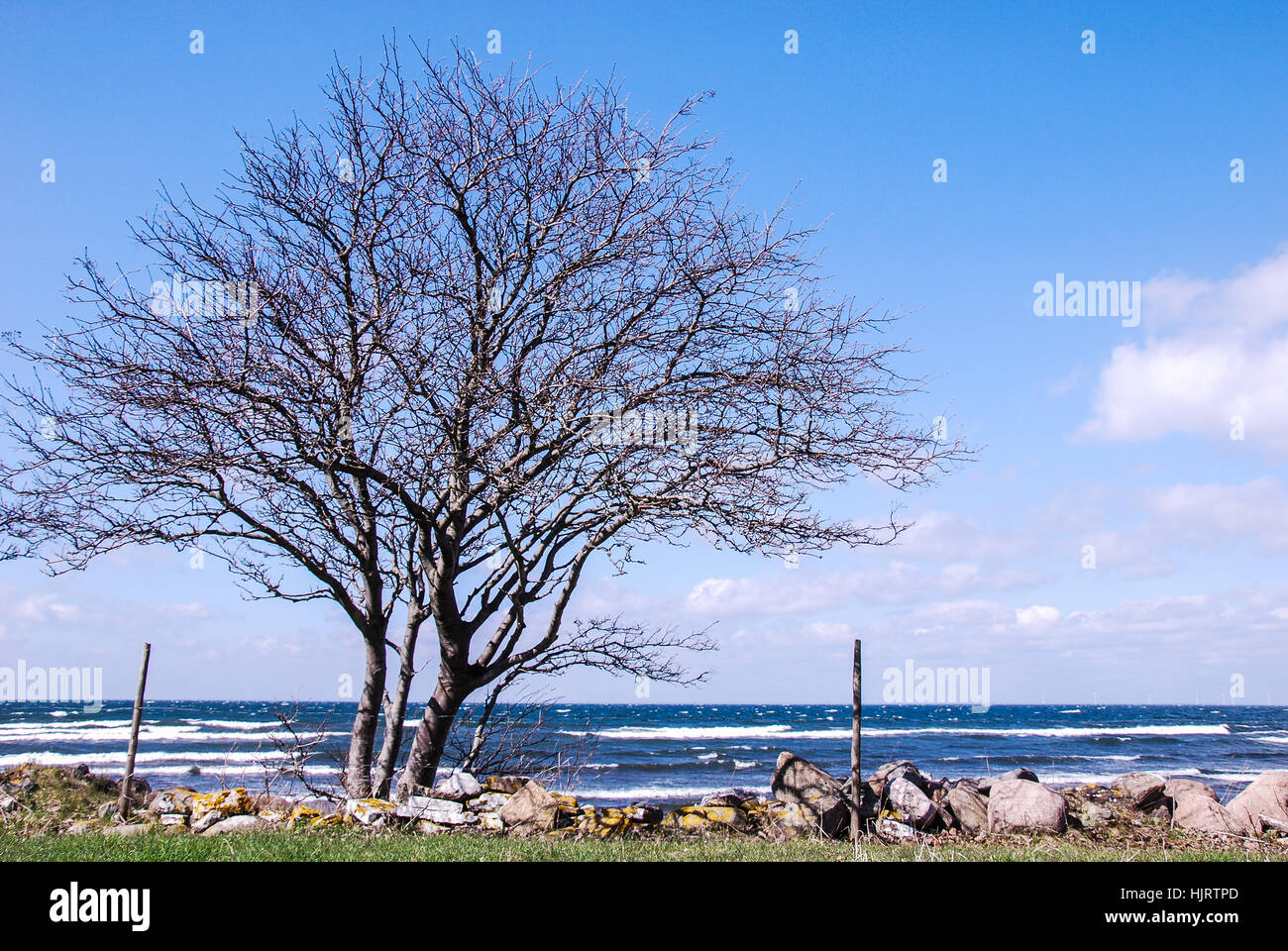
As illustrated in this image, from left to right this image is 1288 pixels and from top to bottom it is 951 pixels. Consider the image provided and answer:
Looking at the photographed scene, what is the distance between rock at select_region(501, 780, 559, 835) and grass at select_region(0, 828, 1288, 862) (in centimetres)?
68

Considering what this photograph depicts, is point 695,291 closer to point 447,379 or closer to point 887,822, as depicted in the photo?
point 447,379

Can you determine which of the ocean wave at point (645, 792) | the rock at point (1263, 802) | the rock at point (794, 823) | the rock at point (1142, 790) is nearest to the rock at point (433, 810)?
the rock at point (794, 823)

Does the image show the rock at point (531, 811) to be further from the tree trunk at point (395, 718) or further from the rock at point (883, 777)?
the rock at point (883, 777)

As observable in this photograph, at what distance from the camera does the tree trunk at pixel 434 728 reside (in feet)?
30.5

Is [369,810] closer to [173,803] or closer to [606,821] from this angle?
[606,821]

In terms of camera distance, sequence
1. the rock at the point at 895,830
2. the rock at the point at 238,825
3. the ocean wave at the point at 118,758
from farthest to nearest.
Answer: the ocean wave at the point at 118,758, the rock at the point at 895,830, the rock at the point at 238,825

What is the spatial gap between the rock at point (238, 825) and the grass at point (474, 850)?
0.51 m

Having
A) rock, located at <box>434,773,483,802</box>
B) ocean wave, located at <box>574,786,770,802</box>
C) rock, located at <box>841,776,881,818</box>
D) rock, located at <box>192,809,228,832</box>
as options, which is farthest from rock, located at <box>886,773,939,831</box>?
ocean wave, located at <box>574,786,770,802</box>

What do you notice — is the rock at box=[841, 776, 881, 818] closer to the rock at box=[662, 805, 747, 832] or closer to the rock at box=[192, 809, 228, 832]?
the rock at box=[662, 805, 747, 832]

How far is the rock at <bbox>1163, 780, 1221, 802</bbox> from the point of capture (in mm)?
13456
